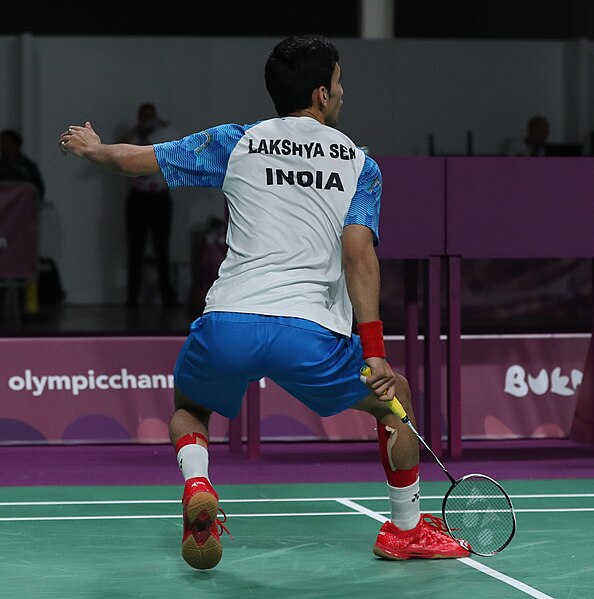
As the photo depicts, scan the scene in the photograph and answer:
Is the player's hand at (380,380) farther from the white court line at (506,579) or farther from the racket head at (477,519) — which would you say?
the white court line at (506,579)

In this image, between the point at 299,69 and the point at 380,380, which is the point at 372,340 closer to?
the point at 380,380

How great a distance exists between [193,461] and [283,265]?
64cm

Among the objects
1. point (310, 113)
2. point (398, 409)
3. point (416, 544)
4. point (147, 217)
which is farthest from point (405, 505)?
point (147, 217)

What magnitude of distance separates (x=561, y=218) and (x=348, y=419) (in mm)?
1697

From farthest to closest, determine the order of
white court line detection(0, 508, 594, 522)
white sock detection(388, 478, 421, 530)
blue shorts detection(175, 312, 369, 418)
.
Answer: white court line detection(0, 508, 594, 522) → white sock detection(388, 478, 421, 530) → blue shorts detection(175, 312, 369, 418)

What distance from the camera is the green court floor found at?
3.96m

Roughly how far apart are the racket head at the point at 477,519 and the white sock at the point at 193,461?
0.79 metres

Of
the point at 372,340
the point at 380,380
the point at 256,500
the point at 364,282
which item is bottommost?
the point at 256,500

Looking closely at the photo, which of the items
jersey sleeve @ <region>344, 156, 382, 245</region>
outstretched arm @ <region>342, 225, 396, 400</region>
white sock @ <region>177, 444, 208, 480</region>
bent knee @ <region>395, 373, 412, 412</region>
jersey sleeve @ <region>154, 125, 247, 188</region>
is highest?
jersey sleeve @ <region>154, 125, 247, 188</region>

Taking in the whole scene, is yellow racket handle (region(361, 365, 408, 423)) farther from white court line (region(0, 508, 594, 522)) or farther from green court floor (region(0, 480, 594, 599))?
white court line (region(0, 508, 594, 522))

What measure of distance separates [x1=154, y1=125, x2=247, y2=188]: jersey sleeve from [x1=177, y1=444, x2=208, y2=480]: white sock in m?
0.80

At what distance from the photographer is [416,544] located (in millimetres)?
4355

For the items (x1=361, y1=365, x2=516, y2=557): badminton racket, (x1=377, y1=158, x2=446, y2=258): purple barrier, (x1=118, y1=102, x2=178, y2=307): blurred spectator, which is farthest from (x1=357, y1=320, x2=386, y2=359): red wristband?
(x1=118, y1=102, x2=178, y2=307): blurred spectator

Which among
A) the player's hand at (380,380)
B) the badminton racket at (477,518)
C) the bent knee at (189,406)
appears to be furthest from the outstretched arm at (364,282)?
the bent knee at (189,406)
